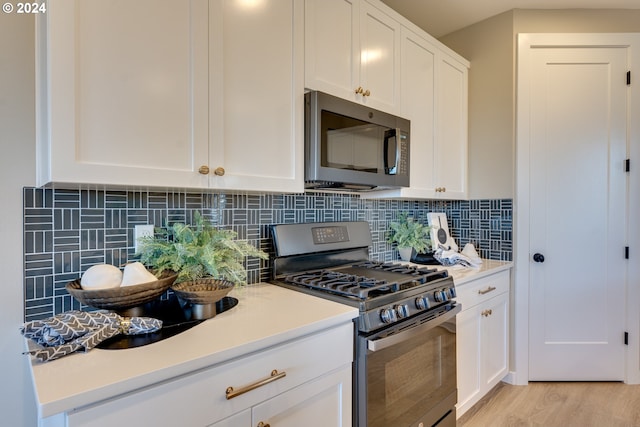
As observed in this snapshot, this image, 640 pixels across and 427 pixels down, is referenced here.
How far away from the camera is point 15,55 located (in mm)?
1055

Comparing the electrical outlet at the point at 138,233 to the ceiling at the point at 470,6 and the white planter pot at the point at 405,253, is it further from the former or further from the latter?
the ceiling at the point at 470,6

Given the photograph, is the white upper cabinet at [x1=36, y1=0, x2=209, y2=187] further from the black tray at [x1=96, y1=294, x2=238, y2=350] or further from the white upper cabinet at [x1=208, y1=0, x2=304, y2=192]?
the black tray at [x1=96, y1=294, x2=238, y2=350]

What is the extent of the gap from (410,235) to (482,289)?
1.83 ft

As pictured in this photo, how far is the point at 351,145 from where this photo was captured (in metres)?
1.64

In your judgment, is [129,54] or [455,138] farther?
[455,138]

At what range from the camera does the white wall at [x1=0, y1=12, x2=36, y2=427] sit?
1041 millimetres

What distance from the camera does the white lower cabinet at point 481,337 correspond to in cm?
191

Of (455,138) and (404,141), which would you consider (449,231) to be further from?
(404,141)

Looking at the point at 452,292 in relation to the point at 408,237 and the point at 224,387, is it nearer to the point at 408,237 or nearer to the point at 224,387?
the point at 408,237

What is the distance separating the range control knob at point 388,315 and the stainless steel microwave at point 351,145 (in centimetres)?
59

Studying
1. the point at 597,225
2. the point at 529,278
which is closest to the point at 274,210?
the point at 529,278

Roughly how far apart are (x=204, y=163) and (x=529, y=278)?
2.36 m

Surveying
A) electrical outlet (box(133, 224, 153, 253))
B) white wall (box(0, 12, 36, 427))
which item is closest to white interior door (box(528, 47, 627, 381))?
electrical outlet (box(133, 224, 153, 253))

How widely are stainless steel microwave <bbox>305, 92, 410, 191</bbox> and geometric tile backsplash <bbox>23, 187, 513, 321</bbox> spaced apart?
24 cm
